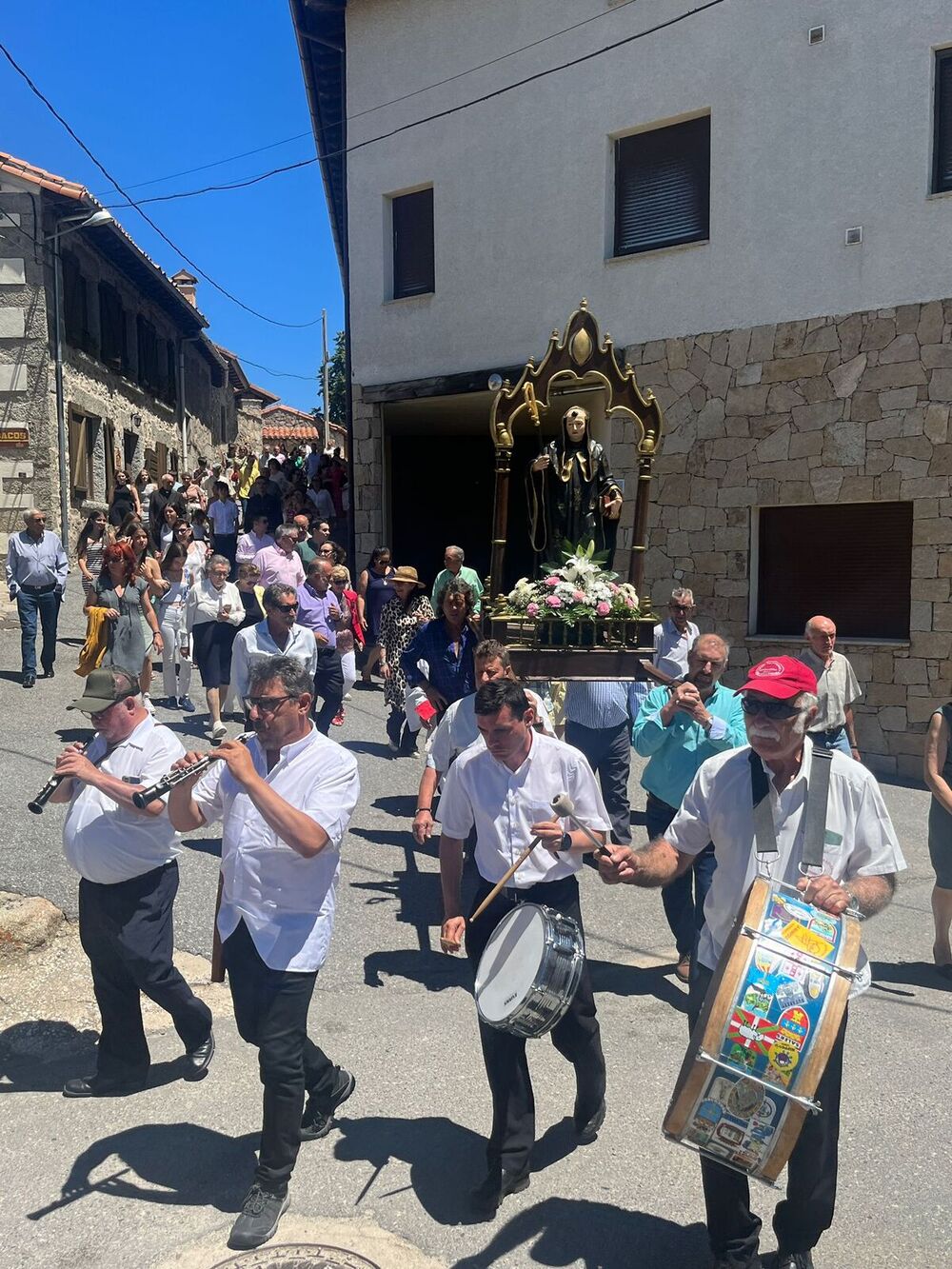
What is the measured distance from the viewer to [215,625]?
408 inches

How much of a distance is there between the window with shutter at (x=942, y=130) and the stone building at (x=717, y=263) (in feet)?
0.07

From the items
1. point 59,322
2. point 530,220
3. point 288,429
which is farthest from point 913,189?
point 288,429

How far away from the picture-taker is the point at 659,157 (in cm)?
1241

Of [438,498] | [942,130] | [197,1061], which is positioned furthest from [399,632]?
[438,498]

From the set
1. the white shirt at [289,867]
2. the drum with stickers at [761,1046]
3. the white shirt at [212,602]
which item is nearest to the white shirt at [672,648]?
the white shirt at [212,602]

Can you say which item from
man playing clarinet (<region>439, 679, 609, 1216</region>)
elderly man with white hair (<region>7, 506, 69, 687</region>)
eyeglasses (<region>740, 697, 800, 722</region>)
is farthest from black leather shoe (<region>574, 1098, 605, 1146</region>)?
elderly man with white hair (<region>7, 506, 69, 687</region>)

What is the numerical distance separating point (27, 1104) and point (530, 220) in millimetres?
11349

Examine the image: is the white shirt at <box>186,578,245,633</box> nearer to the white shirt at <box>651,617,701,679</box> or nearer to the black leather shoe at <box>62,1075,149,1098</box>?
the white shirt at <box>651,617,701,679</box>

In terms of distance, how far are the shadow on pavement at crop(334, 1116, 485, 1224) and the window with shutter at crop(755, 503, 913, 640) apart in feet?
27.2

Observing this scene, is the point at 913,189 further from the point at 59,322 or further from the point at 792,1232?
the point at 59,322

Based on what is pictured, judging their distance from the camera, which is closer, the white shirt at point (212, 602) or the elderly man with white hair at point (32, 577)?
the white shirt at point (212, 602)

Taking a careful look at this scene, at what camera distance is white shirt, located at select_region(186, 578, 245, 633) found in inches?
402

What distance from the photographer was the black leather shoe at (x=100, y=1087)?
4521 mm

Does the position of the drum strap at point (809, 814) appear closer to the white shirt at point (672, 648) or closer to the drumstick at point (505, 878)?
the drumstick at point (505, 878)
